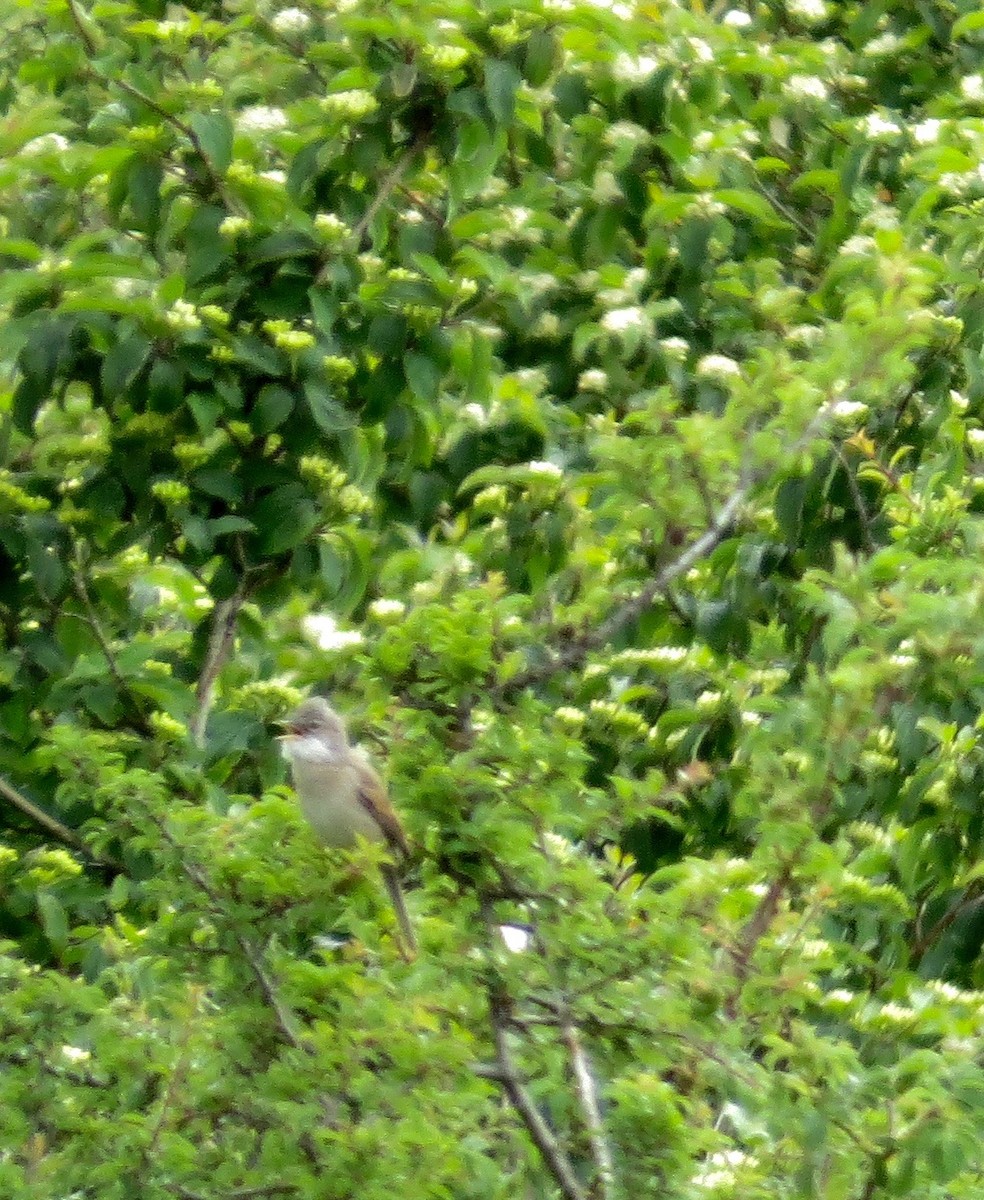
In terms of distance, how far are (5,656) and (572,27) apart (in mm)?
1868

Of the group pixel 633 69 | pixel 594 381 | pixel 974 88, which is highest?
pixel 633 69

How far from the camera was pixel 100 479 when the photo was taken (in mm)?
5223

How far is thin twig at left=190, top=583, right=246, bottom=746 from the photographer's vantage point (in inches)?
215

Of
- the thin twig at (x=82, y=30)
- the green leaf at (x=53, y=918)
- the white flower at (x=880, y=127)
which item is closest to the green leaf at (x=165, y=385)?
the thin twig at (x=82, y=30)

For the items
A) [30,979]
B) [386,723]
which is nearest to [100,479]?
[30,979]

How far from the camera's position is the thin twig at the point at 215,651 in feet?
17.9

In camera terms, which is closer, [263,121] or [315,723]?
[315,723]

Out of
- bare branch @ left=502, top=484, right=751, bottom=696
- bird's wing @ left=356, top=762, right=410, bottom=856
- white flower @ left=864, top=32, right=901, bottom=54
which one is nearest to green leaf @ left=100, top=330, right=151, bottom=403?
bird's wing @ left=356, top=762, right=410, bottom=856

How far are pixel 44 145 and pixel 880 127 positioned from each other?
2.46m

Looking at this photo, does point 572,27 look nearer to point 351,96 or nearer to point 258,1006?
point 351,96

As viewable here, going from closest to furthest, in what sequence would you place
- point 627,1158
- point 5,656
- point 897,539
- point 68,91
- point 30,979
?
point 627,1158 → point 30,979 → point 897,539 → point 5,656 → point 68,91

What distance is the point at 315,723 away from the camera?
17.3 ft

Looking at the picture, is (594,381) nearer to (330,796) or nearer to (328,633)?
(328,633)

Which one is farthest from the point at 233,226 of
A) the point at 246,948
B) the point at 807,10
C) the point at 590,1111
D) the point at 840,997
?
the point at 807,10
